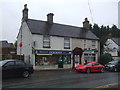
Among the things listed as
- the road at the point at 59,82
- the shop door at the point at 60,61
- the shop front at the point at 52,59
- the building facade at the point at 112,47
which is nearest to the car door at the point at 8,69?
the road at the point at 59,82

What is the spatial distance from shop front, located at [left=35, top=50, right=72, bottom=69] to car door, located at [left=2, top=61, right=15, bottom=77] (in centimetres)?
795

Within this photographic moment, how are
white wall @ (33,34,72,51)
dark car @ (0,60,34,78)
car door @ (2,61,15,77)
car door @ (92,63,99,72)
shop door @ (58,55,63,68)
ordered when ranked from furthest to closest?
shop door @ (58,55,63,68)
white wall @ (33,34,72,51)
car door @ (92,63,99,72)
dark car @ (0,60,34,78)
car door @ (2,61,15,77)

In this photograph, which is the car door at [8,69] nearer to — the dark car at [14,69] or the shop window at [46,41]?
the dark car at [14,69]

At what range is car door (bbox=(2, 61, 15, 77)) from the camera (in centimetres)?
1146

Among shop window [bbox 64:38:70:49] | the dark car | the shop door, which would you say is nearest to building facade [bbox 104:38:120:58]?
shop window [bbox 64:38:70:49]

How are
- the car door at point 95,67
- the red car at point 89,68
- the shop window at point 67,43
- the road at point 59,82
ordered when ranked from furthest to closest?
the shop window at point 67,43, the car door at point 95,67, the red car at point 89,68, the road at point 59,82

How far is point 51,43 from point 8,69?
10.5 metres

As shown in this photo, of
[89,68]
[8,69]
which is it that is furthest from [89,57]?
[8,69]

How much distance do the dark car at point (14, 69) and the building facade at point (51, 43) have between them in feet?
23.3

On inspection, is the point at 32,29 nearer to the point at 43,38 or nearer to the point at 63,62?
the point at 43,38

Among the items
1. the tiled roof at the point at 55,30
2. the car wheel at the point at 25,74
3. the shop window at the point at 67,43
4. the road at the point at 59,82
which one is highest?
the tiled roof at the point at 55,30

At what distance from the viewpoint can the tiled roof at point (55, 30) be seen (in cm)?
2158

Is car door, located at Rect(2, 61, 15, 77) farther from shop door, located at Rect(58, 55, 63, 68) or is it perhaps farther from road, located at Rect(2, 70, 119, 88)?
shop door, located at Rect(58, 55, 63, 68)

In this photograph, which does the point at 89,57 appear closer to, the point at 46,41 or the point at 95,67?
the point at 95,67
